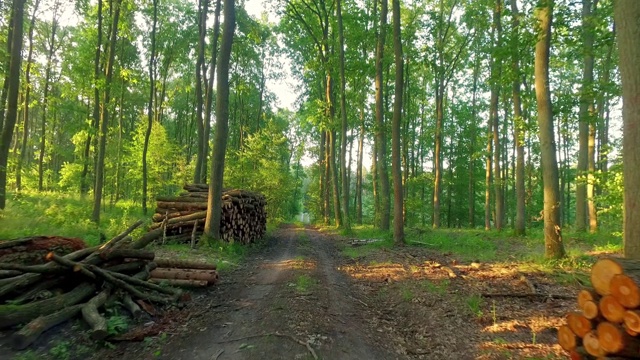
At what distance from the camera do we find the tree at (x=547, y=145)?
9656mm

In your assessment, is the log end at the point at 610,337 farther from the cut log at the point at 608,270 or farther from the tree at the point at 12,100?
the tree at the point at 12,100

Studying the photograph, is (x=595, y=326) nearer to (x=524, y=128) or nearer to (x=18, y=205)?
(x=524, y=128)

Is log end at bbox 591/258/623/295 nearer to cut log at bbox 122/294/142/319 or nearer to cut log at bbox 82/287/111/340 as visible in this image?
cut log at bbox 82/287/111/340

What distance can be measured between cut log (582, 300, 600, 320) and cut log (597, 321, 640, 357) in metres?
0.15

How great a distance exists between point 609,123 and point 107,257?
36.3 m

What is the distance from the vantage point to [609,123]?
30.4 m

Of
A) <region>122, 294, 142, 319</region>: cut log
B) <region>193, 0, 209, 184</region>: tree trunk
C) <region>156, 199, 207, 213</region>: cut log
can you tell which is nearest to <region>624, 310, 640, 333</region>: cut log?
<region>122, 294, 142, 319</region>: cut log

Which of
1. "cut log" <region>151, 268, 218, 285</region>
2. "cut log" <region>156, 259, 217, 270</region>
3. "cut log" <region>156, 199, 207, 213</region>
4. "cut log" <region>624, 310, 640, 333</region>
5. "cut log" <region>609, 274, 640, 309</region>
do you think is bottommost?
"cut log" <region>151, 268, 218, 285</region>

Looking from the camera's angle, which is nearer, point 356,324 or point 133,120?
point 356,324

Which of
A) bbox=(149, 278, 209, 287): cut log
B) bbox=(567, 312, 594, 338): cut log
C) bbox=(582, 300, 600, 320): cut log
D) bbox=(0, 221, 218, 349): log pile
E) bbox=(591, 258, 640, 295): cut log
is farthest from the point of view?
bbox=(149, 278, 209, 287): cut log

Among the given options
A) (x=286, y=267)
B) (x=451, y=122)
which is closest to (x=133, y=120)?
(x=451, y=122)

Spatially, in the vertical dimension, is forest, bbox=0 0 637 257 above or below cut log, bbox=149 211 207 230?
above

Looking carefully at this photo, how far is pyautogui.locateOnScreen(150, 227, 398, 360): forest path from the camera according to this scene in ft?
16.3

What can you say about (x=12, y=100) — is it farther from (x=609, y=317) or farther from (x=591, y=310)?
(x=609, y=317)
